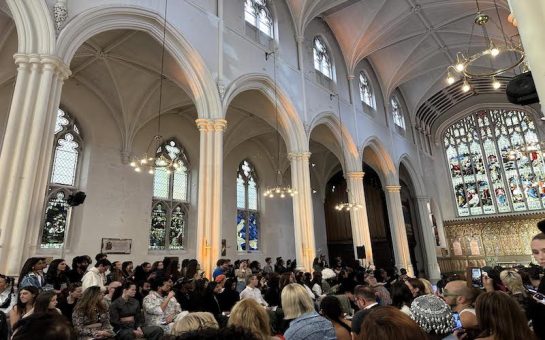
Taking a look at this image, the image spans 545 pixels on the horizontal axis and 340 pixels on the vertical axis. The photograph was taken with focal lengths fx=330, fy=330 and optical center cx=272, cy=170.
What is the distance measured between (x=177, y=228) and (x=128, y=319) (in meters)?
9.27

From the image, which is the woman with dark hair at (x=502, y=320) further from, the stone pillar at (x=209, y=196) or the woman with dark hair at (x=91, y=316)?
the stone pillar at (x=209, y=196)

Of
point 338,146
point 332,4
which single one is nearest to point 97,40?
point 332,4

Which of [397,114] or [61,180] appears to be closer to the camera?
[61,180]

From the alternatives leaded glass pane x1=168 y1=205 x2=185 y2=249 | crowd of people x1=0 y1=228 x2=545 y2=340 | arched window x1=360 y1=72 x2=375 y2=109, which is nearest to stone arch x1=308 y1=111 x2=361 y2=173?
arched window x1=360 y1=72 x2=375 y2=109

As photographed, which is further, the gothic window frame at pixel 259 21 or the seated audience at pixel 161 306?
the gothic window frame at pixel 259 21

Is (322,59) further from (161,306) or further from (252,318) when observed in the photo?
(252,318)

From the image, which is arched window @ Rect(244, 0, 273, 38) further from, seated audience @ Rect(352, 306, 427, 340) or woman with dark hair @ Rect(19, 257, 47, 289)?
seated audience @ Rect(352, 306, 427, 340)

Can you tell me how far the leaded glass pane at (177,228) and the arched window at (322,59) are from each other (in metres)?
8.44

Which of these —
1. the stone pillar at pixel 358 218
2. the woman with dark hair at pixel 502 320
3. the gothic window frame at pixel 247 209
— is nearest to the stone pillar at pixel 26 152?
the woman with dark hair at pixel 502 320

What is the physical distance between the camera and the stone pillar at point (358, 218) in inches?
543

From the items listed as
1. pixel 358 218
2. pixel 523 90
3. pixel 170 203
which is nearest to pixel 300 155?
pixel 358 218

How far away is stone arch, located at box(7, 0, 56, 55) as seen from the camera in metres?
5.87

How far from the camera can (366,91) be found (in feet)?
57.7

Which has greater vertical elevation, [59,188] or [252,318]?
[59,188]
